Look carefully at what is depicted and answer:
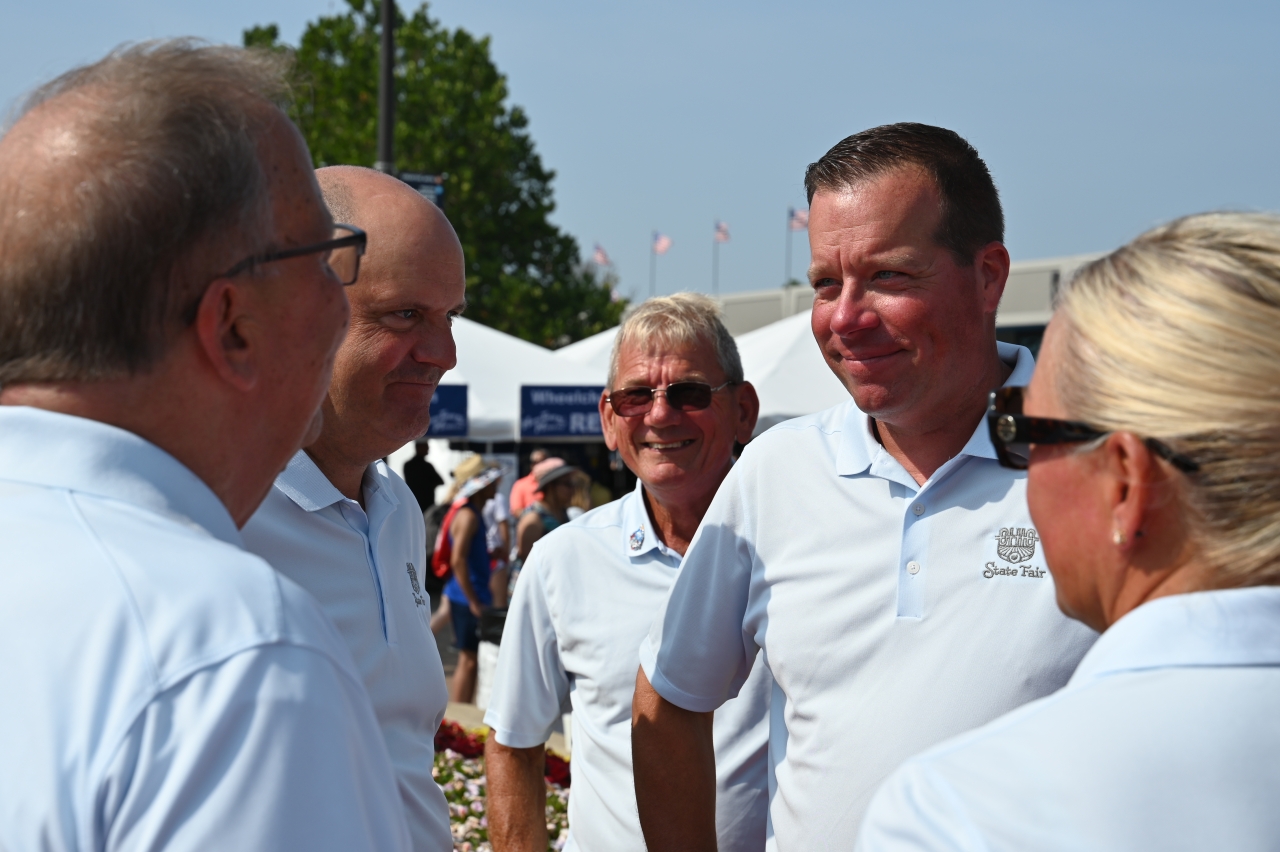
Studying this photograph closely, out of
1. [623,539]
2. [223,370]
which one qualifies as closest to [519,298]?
[623,539]

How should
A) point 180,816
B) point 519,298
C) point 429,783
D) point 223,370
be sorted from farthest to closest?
point 519,298
point 429,783
point 223,370
point 180,816

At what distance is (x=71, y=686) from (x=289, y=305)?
0.54m

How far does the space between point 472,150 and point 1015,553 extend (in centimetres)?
3009

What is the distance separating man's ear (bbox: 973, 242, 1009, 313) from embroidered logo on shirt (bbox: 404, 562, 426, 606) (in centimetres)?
145

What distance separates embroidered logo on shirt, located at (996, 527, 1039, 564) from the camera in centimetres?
221

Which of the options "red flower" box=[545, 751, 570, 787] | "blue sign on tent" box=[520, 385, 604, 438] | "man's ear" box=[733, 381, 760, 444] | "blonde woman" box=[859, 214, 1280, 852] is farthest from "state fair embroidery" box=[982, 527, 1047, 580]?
"blue sign on tent" box=[520, 385, 604, 438]

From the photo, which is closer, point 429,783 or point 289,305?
point 289,305

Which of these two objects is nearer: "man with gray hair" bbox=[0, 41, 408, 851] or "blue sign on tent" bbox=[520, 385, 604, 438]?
"man with gray hair" bbox=[0, 41, 408, 851]

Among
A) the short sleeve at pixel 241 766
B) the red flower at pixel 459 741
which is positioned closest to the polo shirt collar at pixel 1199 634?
the short sleeve at pixel 241 766

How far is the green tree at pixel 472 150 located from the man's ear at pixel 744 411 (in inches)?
1049

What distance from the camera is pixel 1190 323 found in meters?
1.21

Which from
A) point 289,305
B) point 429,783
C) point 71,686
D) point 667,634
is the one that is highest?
point 289,305

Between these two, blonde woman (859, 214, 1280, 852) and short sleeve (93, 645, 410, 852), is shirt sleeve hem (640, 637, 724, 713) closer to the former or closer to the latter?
blonde woman (859, 214, 1280, 852)

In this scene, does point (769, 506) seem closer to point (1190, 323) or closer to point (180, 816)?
point (1190, 323)
